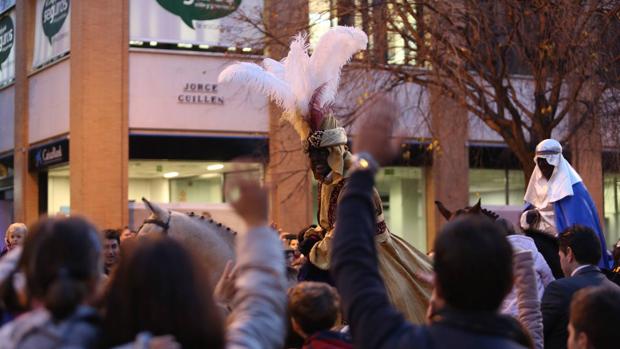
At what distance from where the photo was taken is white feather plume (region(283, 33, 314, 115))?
8.23 m

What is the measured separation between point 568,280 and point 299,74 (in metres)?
2.95

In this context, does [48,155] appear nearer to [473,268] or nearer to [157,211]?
[157,211]

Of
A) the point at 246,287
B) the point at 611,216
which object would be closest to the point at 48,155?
the point at 611,216

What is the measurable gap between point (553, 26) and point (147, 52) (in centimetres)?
941

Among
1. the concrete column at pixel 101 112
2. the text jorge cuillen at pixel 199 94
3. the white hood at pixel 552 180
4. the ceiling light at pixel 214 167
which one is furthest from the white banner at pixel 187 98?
the white hood at pixel 552 180

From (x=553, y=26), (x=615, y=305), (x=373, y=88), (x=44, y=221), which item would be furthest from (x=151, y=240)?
(x=373, y=88)

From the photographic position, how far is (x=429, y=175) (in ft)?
83.7

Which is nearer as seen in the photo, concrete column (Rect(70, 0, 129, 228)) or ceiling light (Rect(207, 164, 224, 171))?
ceiling light (Rect(207, 164, 224, 171))

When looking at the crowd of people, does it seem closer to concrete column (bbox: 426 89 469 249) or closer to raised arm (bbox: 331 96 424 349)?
raised arm (bbox: 331 96 424 349)

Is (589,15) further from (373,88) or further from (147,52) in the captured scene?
(147,52)

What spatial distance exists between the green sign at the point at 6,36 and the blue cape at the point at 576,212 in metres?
19.7

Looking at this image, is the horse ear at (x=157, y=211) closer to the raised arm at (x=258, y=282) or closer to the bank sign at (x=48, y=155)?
the raised arm at (x=258, y=282)

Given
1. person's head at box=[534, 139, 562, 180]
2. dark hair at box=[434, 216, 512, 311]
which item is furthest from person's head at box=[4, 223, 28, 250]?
dark hair at box=[434, 216, 512, 311]

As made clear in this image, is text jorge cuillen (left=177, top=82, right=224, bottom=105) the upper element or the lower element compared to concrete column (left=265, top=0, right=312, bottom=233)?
upper
